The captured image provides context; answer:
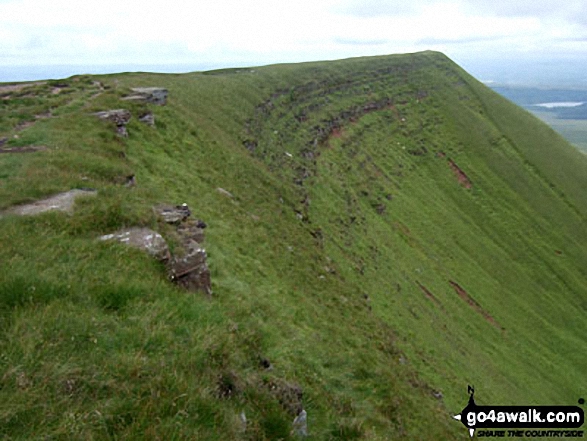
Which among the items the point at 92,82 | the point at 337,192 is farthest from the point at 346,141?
the point at 92,82

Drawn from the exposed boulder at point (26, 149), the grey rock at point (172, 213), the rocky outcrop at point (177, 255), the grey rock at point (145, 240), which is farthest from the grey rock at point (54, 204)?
the exposed boulder at point (26, 149)

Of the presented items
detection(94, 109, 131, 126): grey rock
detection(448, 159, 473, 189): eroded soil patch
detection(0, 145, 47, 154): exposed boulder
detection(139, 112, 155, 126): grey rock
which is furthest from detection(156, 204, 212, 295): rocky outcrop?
detection(448, 159, 473, 189): eroded soil patch

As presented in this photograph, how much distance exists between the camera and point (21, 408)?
5867 mm

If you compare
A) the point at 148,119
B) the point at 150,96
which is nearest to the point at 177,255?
the point at 148,119

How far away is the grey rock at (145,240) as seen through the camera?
11.9 metres

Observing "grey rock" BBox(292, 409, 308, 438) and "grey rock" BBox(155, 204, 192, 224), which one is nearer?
"grey rock" BBox(292, 409, 308, 438)

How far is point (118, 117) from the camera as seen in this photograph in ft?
91.5

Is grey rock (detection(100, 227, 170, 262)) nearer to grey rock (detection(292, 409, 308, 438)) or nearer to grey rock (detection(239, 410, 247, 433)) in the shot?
grey rock (detection(239, 410, 247, 433))

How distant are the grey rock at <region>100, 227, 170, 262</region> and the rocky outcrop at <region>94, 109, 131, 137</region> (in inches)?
655

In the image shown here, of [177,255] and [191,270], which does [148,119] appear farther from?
[191,270]

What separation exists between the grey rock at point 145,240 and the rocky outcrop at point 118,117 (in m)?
16.6

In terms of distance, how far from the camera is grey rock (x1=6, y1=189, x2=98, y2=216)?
13.0m

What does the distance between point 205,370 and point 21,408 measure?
3.06 m

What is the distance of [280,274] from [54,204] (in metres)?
11.7
